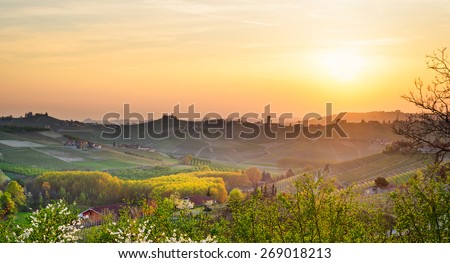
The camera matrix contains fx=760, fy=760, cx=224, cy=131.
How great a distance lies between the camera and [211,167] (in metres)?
31.2

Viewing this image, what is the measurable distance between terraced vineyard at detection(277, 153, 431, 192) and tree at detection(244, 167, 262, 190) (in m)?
0.87

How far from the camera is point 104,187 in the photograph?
95.8 feet

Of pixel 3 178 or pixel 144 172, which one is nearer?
pixel 144 172

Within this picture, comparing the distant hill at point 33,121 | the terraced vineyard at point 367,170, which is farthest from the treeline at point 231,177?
the distant hill at point 33,121

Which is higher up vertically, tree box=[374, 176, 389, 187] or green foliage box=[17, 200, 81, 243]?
green foliage box=[17, 200, 81, 243]

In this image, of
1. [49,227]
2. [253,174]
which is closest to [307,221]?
[49,227]

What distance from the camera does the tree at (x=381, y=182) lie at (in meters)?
29.9

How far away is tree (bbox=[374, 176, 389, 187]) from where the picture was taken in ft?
98.2

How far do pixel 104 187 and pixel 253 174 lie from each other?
6.10 m

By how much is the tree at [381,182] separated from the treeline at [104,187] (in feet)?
20.1

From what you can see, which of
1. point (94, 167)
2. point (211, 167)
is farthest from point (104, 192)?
point (211, 167)

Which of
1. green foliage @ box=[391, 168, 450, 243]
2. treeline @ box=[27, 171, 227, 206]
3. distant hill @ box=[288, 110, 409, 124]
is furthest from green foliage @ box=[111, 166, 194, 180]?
green foliage @ box=[391, 168, 450, 243]

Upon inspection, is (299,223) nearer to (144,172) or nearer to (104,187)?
(104,187)

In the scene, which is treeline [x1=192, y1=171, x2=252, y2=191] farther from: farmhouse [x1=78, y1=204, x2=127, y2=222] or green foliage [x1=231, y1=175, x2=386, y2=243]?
green foliage [x1=231, y1=175, x2=386, y2=243]
